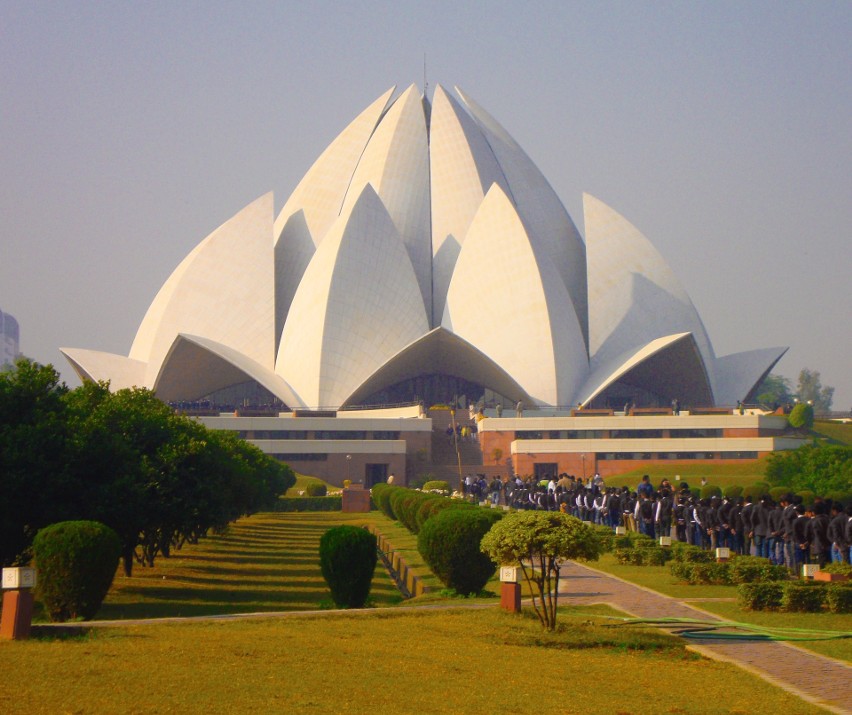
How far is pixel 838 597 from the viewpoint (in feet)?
33.7

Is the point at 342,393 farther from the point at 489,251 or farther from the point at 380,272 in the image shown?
the point at 489,251

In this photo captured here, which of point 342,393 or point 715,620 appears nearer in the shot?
point 715,620

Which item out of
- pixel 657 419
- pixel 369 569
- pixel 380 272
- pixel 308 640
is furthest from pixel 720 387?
pixel 308 640

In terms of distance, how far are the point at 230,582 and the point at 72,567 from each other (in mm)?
6024

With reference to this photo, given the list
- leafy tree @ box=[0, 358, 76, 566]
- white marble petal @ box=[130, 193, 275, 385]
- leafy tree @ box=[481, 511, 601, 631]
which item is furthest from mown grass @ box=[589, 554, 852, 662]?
white marble petal @ box=[130, 193, 275, 385]

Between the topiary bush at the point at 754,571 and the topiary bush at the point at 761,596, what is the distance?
1100 millimetres

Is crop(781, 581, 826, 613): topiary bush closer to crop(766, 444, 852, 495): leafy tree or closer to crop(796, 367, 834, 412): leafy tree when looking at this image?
crop(766, 444, 852, 495): leafy tree

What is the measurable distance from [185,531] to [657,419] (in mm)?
28463

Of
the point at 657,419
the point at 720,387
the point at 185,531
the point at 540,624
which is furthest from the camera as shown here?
the point at 720,387

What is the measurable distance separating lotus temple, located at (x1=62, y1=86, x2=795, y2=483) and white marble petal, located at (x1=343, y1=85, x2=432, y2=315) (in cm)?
10

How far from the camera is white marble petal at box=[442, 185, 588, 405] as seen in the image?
49.6m

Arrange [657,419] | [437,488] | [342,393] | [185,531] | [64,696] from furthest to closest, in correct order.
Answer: [342,393]
[657,419]
[437,488]
[185,531]
[64,696]

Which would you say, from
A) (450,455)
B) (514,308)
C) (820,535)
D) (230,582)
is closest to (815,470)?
(820,535)

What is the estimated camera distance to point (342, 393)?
49438 mm
